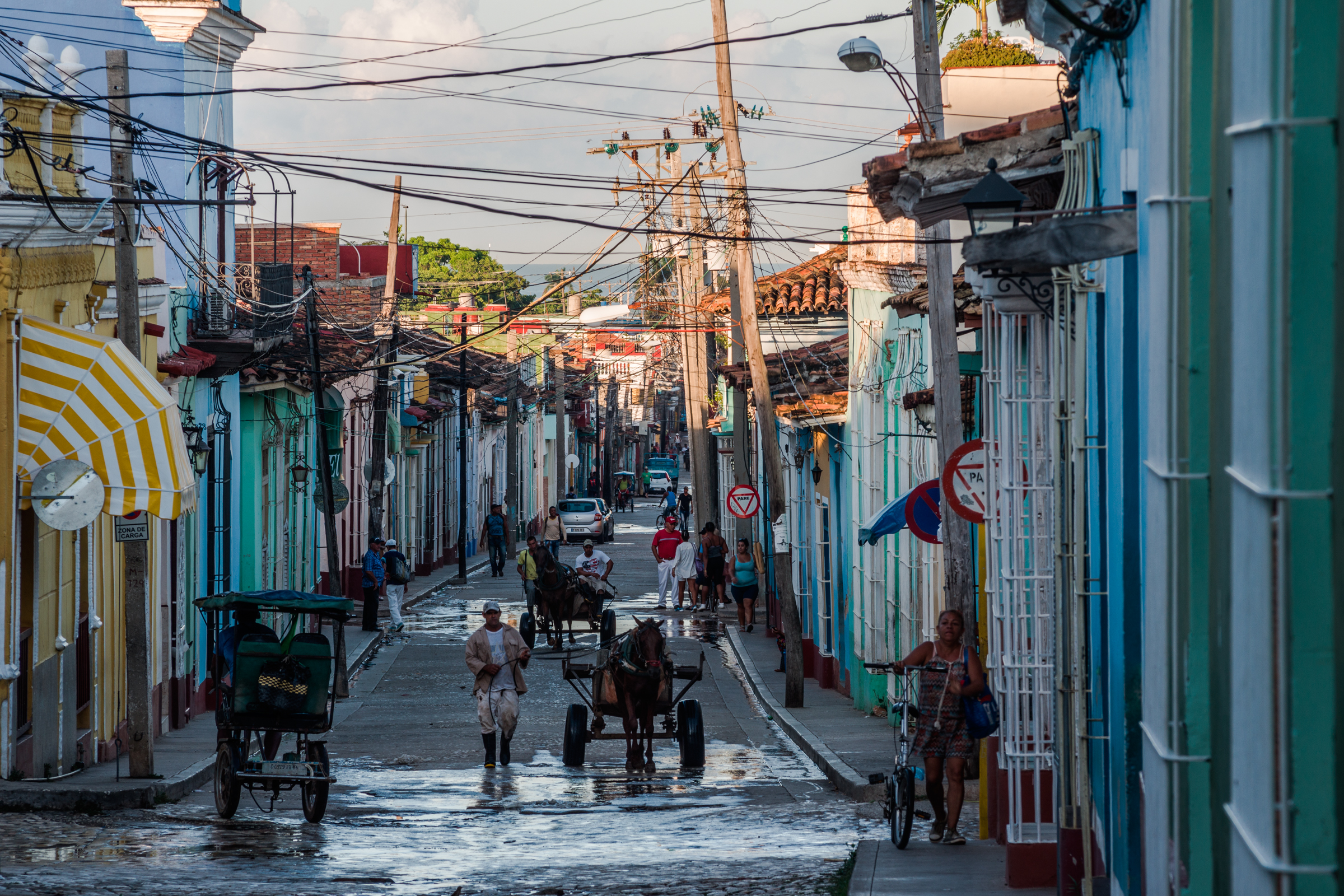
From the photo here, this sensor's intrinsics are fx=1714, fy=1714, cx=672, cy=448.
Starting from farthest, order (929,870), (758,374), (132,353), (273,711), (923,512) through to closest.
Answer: (758,374)
(132,353)
(923,512)
(273,711)
(929,870)

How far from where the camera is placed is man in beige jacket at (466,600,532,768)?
631 inches

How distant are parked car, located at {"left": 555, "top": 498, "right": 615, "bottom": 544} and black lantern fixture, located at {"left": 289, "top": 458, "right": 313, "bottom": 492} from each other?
2471 cm

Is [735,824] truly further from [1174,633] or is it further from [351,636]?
[351,636]

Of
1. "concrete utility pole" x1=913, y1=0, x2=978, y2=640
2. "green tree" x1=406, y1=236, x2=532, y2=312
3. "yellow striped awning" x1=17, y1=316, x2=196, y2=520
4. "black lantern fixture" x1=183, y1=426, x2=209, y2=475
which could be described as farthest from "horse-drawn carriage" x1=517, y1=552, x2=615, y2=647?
"green tree" x1=406, y1=236, x2=532, y2=312

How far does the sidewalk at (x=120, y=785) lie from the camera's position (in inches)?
493

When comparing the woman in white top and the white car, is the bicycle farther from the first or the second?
the white car

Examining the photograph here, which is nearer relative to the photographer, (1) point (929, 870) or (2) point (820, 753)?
(1) point (929, 870)

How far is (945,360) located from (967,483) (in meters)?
1.61

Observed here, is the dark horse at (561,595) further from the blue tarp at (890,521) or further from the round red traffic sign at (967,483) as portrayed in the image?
the round red traffic sign at (967,483)

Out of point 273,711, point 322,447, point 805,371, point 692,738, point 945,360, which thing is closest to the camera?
point 945,360

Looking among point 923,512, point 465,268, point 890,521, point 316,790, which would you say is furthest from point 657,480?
point 316,790

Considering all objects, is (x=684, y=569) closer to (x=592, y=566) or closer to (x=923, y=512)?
(x=592, y=566)

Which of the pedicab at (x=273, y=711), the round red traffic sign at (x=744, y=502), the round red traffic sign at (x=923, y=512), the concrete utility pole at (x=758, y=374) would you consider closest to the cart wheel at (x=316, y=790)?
the pedicab at (x=273, y=711)

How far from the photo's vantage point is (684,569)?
1319 inches
